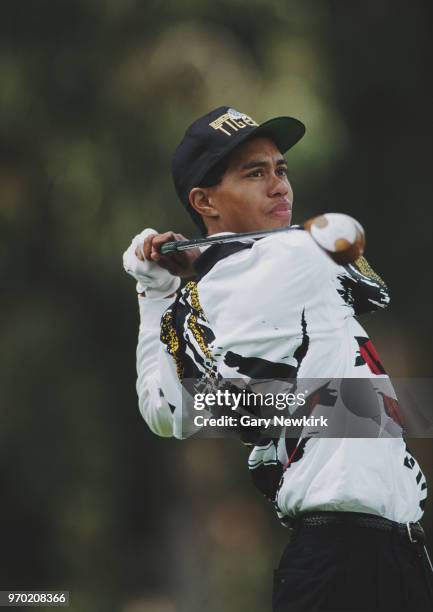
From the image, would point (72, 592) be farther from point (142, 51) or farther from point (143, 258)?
point (143, 258)

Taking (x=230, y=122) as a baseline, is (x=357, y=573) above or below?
below

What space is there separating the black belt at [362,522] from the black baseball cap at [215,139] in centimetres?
70

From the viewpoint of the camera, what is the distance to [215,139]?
212 cm

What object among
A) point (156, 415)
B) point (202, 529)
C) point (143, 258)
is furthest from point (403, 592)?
point (202, 529)

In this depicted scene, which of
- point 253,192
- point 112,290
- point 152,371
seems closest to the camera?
point 253,192

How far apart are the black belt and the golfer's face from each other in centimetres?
57

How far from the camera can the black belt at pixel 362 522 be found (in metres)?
1.76

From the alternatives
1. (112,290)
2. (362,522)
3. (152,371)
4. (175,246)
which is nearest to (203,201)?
(175,246)

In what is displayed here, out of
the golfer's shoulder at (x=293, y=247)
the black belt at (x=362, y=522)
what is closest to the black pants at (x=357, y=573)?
the black belt at (x=362, y=522)

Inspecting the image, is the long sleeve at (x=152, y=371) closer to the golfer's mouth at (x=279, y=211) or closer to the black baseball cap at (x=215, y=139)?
the black baseball cap at (x=215, y=139)

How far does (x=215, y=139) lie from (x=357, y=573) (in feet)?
2.82

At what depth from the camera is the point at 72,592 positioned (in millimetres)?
4633

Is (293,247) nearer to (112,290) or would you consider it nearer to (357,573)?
(357,573)

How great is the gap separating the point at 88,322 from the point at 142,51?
1.15m
